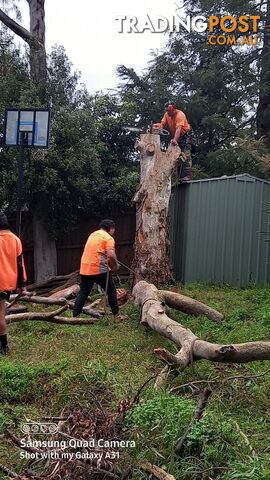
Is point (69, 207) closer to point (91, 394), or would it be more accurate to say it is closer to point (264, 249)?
point (264, 249)

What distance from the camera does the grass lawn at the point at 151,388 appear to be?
11.3 ft

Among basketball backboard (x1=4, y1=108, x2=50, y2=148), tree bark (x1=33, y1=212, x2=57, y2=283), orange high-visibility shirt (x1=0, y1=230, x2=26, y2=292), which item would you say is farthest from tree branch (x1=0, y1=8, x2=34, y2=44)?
orange high-visibility shirt (x1=0, y1=230, x2=26, y2=292)

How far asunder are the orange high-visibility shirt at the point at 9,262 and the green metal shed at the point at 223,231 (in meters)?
4.42

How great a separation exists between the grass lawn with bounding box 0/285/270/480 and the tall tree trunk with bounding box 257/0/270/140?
25.8 ft

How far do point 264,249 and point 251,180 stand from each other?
3.95ft

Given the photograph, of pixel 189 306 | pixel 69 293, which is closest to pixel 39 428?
pixel 189 306

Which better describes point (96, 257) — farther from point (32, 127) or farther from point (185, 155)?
point (185, 155)

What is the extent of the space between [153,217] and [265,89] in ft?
20.9

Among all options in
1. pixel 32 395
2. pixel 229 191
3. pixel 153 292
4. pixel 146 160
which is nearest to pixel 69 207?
pixel 146 160

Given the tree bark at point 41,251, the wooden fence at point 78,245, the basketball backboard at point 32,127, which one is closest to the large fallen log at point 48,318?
the basketball backboard at point 32,127

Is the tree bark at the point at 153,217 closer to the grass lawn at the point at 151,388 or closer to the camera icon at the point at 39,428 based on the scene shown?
Result: the grass lawn at the point at 151,388

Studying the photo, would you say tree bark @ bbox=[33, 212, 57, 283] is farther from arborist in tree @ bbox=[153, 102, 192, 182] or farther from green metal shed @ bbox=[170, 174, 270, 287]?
arborist in tree @ bbox=[153, 102, 192, 182]

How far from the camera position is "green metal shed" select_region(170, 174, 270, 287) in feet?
33.6

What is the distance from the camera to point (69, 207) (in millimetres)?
13094
